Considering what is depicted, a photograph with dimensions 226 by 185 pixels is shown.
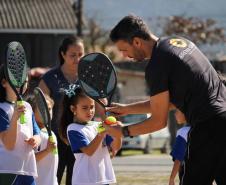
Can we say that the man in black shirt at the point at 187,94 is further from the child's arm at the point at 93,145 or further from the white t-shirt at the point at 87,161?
the white t-shirt at the point at 87,161

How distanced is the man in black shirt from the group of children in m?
1.22

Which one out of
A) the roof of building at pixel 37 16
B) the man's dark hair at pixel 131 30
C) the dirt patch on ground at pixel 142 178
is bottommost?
the roof of building at pixel 37 16

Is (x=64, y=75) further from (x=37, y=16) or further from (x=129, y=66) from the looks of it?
(x=129, y=66)

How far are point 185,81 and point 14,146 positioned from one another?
1935 mm

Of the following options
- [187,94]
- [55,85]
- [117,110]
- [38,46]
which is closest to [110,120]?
[117,110]

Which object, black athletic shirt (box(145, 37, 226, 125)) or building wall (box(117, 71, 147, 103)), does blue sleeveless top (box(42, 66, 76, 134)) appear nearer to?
black athletic shirt (box(145, 37, 226, 125))

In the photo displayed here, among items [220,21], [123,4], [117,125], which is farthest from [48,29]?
[123,4]

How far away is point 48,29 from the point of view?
119 feet

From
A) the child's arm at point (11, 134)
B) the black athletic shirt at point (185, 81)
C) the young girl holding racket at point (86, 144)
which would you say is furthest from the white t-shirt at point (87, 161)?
the black athletic shirt at point (185, 81)

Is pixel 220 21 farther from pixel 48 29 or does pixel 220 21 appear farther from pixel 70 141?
pixel 70 141

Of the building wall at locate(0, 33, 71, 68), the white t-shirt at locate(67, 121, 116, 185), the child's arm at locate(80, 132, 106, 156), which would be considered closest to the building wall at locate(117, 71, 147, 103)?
the building wall at locate(0, 33, 71, 68)

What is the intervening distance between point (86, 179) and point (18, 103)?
3.64 feet

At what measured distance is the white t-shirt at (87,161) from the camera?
325 inches

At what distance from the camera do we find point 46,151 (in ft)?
27.7
